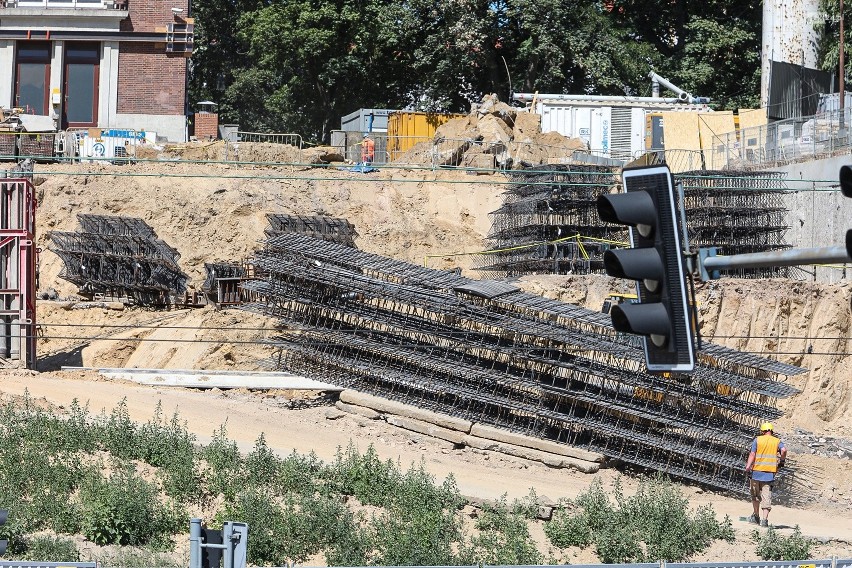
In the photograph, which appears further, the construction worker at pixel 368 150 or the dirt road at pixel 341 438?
the construction worker at pixel 368 150

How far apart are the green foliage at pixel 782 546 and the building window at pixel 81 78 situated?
32193 millimetres

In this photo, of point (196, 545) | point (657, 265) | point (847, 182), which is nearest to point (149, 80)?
point (196, 545)

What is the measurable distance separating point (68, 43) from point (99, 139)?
6158 mm

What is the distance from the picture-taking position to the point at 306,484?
789 inches

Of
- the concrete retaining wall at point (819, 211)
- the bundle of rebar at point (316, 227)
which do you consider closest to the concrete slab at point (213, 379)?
the bundle of rebar at point (316, 227)

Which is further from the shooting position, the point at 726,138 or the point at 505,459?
the point at 726,138

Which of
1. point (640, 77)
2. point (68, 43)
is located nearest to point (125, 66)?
point (68, 43)

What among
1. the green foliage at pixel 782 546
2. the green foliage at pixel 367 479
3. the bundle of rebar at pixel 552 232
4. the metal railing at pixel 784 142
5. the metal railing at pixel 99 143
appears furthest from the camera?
the metal railing at pixel 99 143

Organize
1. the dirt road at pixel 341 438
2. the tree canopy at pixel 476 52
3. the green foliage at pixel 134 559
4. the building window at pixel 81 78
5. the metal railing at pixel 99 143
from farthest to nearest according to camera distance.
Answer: the tree canopy at pixel 476 52
the building window at pixel 81 78
the metal railing at pixel 99 143
the dirt road at pixel 341 438
the green foliage at pixel 134 559

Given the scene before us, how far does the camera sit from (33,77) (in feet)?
150

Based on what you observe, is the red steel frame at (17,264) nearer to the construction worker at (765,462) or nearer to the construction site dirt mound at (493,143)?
the construction worker at (765,462)

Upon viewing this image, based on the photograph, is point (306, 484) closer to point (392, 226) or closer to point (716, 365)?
point (716, 365)

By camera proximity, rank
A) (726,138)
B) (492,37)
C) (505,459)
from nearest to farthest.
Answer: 1. (505,459)
2. (726,138)
3. (492,37)

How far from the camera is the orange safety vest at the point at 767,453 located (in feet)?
69.2
